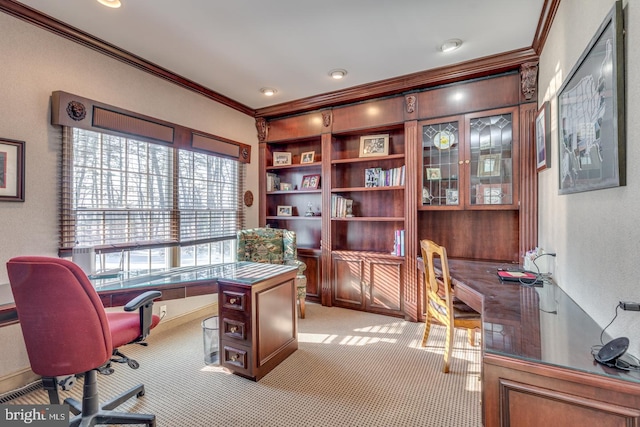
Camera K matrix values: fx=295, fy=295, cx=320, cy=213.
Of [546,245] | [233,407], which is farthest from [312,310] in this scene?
[546,245]

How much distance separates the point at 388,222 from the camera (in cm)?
386

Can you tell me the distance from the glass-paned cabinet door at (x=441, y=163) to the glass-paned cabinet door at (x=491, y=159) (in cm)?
14

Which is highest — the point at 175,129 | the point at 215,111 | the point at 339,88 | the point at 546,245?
the point at 339,88

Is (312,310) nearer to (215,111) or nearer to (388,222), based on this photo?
(388,222)

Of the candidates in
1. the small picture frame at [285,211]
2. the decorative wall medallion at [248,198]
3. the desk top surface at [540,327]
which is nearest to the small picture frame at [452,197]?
the desk top surface at [540,327]

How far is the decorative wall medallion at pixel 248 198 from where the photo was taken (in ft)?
13.6

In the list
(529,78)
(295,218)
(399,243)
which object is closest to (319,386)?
(399,243)

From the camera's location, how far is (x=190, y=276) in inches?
89.9

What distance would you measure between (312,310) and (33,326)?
2.77 meters

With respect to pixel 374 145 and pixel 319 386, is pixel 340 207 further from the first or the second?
pixel 319 386

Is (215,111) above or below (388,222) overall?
above

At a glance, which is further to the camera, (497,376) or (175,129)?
(175,129)

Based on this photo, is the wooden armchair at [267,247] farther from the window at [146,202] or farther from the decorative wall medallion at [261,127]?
the decorative wall medallion at [261,127]

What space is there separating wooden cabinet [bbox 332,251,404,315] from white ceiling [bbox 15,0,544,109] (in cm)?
213
